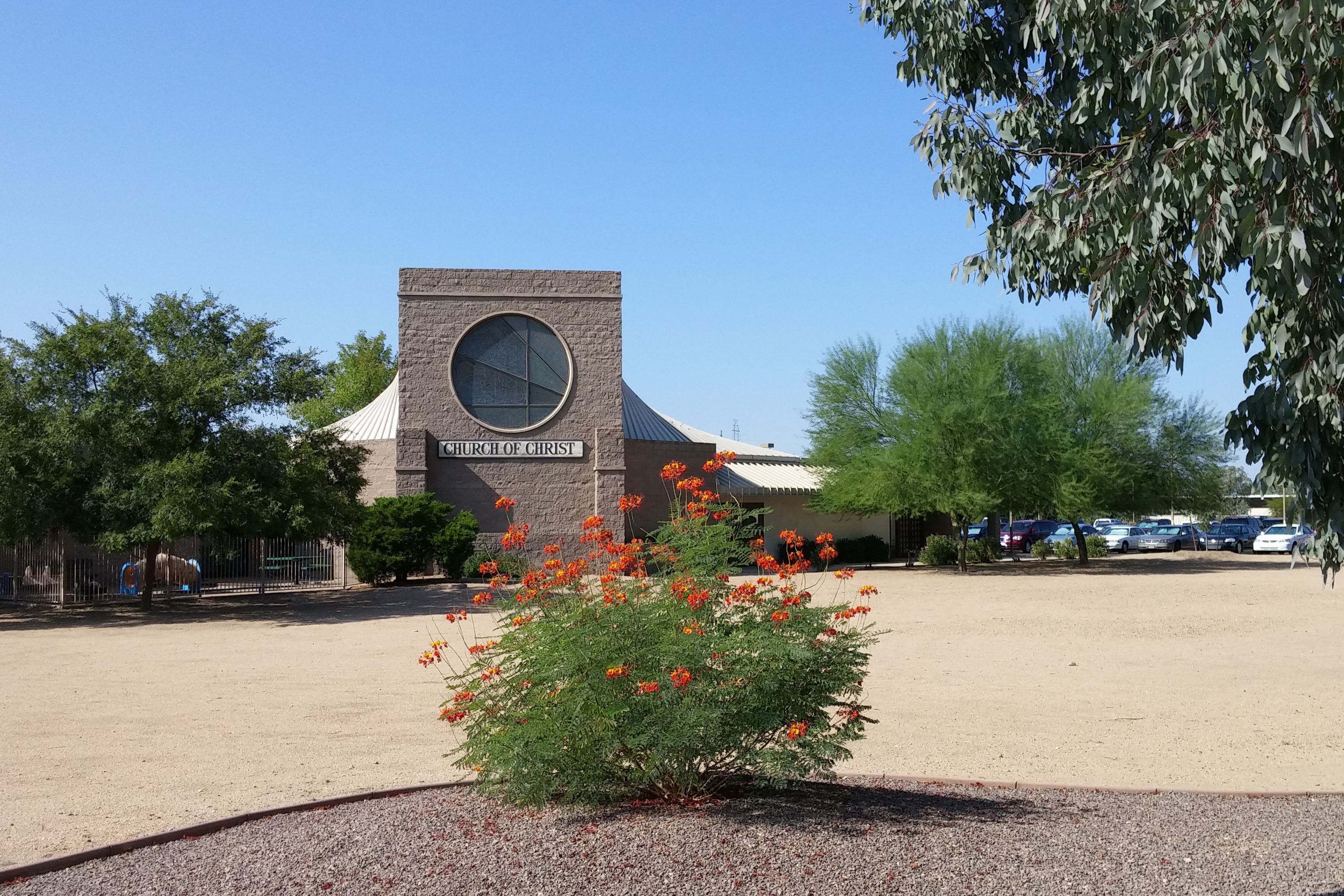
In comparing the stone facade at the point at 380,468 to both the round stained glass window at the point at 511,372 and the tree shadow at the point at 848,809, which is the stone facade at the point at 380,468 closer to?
the round stained glass window at the point at 511,372

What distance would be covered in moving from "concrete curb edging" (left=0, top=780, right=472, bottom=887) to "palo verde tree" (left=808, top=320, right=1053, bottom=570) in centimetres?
2844

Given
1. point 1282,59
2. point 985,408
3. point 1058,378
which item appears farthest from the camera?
point 1058,378

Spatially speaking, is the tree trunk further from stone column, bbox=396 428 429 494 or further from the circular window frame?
the circular window frame

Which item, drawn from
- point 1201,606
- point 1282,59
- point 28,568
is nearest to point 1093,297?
point 1282,59

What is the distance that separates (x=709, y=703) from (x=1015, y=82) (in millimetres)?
4033

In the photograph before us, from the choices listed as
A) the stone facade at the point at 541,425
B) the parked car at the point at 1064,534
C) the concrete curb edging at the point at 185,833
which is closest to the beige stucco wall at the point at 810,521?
the parked car at the point at 1064,534

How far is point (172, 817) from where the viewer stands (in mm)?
7418

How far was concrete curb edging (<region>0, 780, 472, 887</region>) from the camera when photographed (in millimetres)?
6148

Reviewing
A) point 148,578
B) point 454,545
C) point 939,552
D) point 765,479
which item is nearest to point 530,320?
point 454,545

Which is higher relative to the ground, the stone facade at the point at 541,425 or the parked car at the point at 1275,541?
the stone facade at the point at 541,425

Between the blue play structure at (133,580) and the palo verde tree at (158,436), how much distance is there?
10.3 ft

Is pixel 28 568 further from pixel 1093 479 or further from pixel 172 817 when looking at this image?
pixel 1093 479

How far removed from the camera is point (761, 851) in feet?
19.7

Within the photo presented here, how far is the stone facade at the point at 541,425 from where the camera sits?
36094 mm
